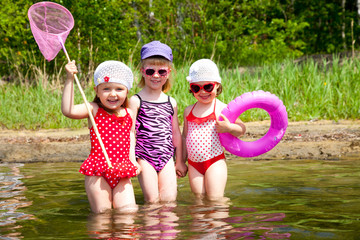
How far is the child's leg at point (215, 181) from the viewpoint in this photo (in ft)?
14.6

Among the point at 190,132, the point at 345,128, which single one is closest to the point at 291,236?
the point at 190,132

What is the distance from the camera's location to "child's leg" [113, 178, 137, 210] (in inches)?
159

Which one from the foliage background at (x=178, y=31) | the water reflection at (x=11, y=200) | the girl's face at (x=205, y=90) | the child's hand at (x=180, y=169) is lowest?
the water reflection at (x=11, y=200)

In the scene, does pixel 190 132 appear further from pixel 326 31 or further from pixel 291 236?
pixel 326 31

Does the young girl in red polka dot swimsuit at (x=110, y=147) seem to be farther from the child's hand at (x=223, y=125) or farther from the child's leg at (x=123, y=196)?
the child's hand at (x=223, y=125)

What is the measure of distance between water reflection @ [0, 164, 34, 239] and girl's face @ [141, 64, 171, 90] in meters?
1.44

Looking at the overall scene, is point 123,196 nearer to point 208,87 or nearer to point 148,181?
point 148,181

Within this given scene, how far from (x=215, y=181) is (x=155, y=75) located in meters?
1.03

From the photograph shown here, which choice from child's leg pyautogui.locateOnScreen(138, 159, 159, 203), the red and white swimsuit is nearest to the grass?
the red and white swimsuit

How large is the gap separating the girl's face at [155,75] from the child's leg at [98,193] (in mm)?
942

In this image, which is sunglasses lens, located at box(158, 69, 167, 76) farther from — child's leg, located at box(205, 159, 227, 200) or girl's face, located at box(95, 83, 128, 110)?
child's leg, located at box(205, 159, 227, 200)

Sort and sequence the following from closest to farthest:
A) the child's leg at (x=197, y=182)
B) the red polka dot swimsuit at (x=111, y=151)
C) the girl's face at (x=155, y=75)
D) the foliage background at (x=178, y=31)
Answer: the red polka dot swimsuit at (x=111, y=151)
the girl's face at (x=155, y=75)
the child's leg at (x=197, y=182)
the foliage background at (x=178, y=31)

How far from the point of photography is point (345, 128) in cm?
712

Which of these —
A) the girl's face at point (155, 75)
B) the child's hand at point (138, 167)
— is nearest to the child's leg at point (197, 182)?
the child's hand at point (138, 167)
